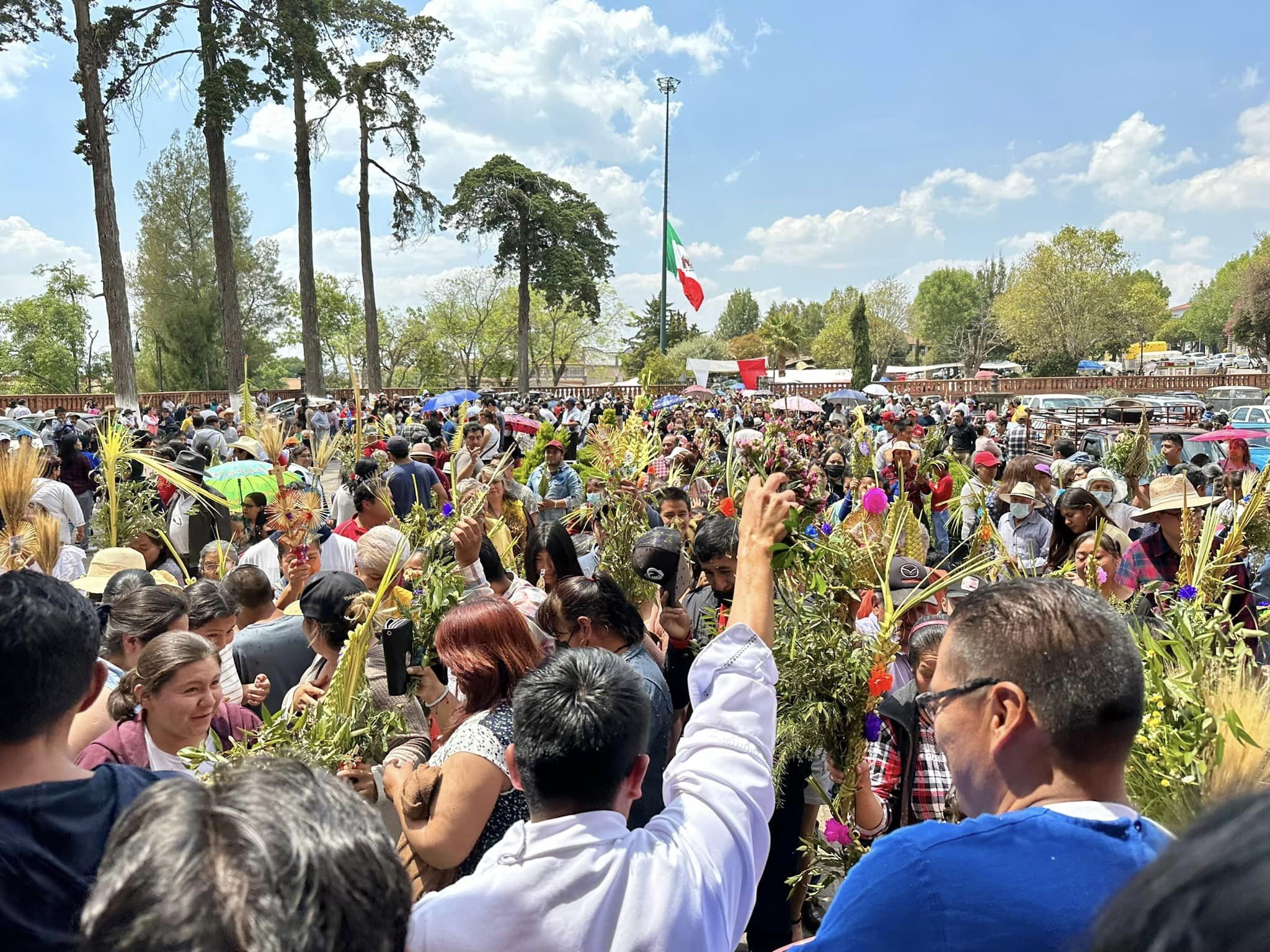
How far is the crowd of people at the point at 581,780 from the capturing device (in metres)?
0.92

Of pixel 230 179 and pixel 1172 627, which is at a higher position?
pixel 230 179

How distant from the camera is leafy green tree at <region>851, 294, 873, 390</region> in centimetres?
6188

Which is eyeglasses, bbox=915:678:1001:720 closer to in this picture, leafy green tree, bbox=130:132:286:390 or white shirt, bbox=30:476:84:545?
white shirt, bbox=30:476:84:545

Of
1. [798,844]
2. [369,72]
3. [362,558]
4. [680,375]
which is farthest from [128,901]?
[680,375]

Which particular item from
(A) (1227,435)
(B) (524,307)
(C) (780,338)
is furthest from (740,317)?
(A) (1227,435)

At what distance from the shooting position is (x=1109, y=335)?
5206 cm

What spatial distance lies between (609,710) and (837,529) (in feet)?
5.97

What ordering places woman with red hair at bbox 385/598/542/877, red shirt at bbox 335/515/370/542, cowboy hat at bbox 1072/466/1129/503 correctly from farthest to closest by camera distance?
1. cowboy hat at bbox 1072/466/1129/503
2. red shirt at bbox 335/515/370/542
3. woman with red hair at bbox 385/598/542/877

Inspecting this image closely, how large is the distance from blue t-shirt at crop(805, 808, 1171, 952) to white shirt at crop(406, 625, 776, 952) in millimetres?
252

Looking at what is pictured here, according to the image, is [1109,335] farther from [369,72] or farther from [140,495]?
[140,495]

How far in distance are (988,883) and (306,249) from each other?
1111 inches

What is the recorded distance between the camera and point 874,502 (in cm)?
420

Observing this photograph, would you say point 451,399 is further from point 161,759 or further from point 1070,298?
point 1070,298

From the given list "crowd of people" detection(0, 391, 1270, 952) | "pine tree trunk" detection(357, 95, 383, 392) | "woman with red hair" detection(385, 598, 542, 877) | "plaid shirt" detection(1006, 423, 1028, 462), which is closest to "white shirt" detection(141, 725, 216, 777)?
"crowd of people" detection(0, 391, 1270, 952)
